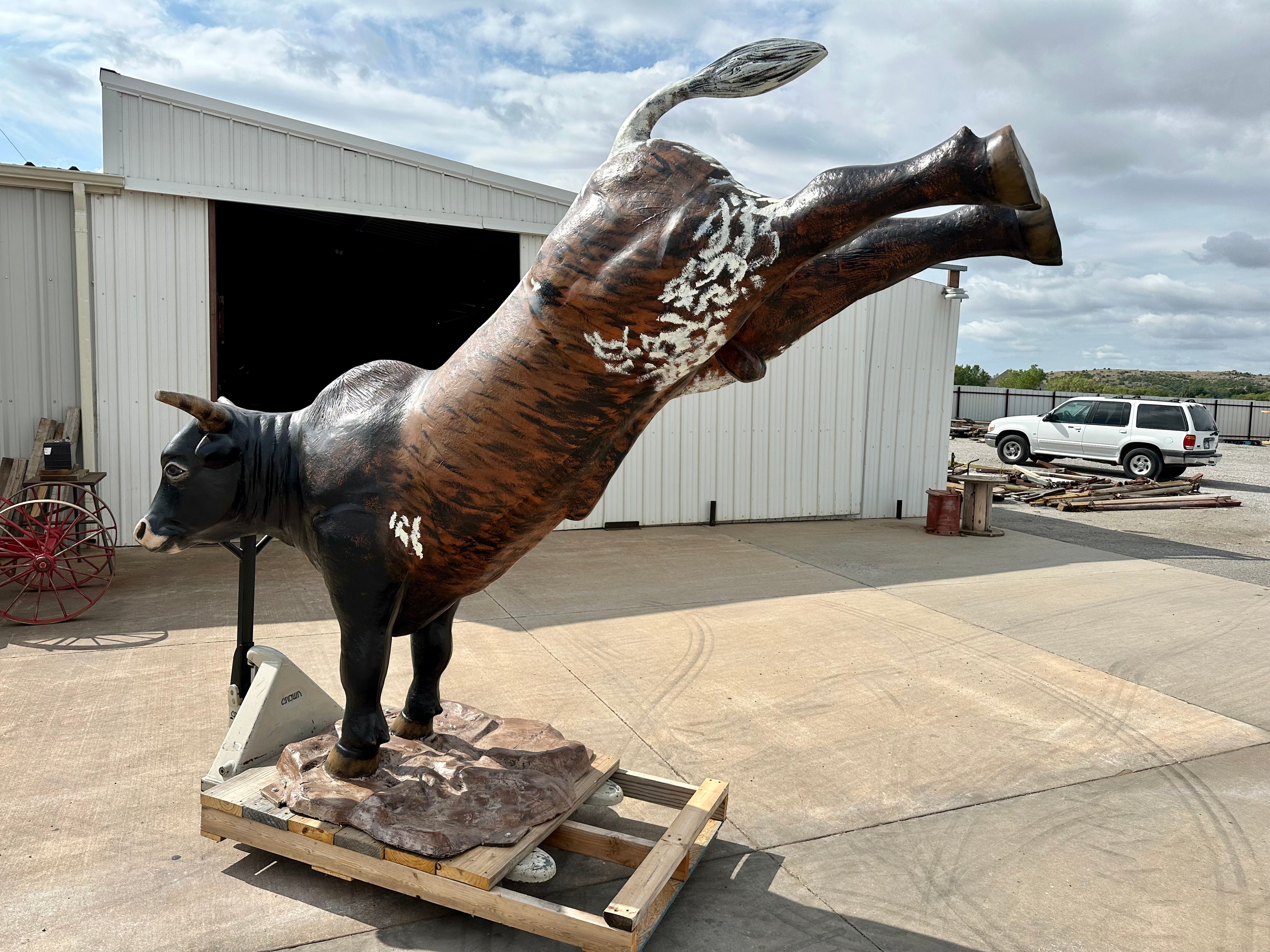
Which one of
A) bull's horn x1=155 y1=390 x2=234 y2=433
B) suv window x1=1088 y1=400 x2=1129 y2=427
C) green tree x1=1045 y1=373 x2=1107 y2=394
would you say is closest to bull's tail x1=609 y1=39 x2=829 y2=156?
bull's horn x1=155 y1=390 x2=234 y2=433

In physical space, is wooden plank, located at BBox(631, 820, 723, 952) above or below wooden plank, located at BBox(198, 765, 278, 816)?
below

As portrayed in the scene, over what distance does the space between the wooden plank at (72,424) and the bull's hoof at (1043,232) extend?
864 cm

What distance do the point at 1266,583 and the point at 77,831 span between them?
10131mm

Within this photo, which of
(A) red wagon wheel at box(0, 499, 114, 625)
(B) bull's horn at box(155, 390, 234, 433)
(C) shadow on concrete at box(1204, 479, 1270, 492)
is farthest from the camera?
(C) shadow on concrete at box(1204, 479, 1270, 492)

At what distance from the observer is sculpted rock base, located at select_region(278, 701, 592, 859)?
286 cm

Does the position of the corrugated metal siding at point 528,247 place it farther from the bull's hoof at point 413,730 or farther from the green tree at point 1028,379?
the green tree at point 1028,379

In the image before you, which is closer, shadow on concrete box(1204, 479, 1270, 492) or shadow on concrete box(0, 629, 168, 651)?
shadow on concrete box(0, 629, 168, 651)

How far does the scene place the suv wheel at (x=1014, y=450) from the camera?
2061cm

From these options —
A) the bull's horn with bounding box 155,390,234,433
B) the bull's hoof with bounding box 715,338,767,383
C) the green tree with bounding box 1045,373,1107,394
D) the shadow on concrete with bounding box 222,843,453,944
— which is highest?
the green tree with bounding box 1045,373,1107,394

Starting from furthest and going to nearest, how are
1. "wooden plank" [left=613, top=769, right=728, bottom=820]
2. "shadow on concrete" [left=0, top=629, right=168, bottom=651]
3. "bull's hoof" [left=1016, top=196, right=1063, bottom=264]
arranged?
"shadow on concrete" [left=0, top=629, right=168, bottom=651]
"wooden plank" [left=613, top=769, right=728, bottom=820]
"bull's hoof" [left=1016, top=196, right=1063, bottom=264]

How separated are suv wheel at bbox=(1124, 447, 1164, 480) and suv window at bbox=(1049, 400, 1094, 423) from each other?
147cm

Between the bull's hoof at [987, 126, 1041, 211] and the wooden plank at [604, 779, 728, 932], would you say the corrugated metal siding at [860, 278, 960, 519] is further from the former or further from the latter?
the bull's hoof at [987, 126, 1041, 211]

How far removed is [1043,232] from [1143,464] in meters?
19.0

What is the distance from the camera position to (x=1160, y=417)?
18250mm
